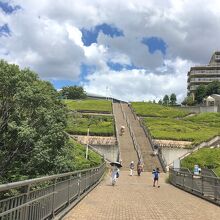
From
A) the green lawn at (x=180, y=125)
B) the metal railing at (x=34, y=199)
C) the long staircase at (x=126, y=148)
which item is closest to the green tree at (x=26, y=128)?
the metal railing at (x=34, y=199)

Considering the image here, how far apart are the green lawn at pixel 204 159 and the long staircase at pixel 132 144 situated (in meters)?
3.13

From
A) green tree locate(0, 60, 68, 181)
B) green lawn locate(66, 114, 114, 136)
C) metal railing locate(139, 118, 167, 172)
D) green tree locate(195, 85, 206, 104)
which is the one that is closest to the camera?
green tree locate(0, 60, 68, 181)

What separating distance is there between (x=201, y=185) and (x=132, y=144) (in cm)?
3614

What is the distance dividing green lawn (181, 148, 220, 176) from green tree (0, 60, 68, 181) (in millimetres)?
20111

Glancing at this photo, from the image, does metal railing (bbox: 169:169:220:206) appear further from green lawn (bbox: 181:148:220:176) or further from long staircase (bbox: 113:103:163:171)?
long staircase (bbox: 113:103:163:171)

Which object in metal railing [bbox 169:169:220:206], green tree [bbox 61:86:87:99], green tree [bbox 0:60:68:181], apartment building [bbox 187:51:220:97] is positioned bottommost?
metal railing [bbox 169:169:220:206]

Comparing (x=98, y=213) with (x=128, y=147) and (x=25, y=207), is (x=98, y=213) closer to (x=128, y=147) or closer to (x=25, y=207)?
(x=25, y=207)

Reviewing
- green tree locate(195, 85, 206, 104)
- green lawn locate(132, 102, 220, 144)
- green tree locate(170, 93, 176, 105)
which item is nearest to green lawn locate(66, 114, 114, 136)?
green lawn locate(132, 102, 220, 144)

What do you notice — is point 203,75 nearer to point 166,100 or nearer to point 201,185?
point 166,100

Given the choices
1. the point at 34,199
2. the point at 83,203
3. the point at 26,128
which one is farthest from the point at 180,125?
the point at 34,199

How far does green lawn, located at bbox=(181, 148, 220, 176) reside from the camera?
4645cm

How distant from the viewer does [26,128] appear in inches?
1156

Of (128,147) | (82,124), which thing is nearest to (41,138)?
(128,147)

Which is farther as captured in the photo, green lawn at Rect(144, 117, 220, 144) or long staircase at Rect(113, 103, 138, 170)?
green lawn at Rect(144, 117, 220, 144)
